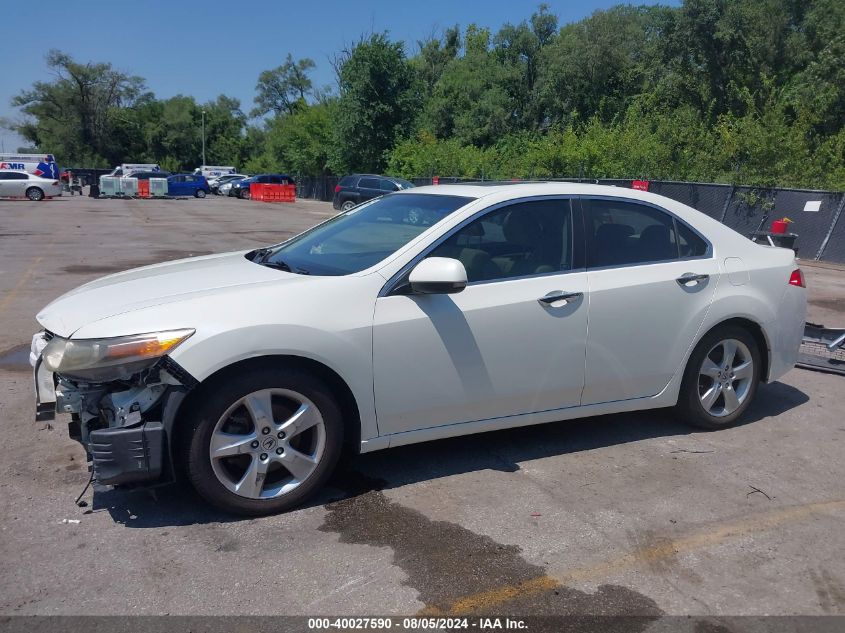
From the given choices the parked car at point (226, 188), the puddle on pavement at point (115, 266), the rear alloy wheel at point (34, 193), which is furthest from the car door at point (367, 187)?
the parked car at point (226, 188)

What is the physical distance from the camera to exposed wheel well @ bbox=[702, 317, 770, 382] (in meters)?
5.12

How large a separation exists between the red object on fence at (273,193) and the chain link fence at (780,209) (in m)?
31.9

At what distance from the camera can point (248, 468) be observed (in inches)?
147

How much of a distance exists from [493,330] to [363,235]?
116 centimetres

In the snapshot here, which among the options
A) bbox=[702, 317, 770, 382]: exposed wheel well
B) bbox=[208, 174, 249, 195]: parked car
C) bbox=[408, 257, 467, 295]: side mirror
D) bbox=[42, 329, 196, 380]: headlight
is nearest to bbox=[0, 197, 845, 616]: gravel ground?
bbox=[702, 317, 770, 382]: exposed wheel well

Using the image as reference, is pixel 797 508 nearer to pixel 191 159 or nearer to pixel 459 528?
pixel 459 528

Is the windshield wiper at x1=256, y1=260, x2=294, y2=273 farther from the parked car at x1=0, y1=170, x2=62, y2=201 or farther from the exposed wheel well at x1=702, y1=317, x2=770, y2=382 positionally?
the parked car at x1=0, y1=170, x2=62, y2=201

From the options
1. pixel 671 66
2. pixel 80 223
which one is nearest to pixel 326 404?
pixel 80 223

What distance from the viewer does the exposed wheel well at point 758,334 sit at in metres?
5.12

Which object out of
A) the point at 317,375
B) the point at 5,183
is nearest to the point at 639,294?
the point at 317,375

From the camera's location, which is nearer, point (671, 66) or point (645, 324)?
point (645, 324)

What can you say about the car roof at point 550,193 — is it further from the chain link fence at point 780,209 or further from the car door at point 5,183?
the car door at point 5,183

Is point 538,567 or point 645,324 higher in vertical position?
point 645,324

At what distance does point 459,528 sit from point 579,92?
47739 mm
